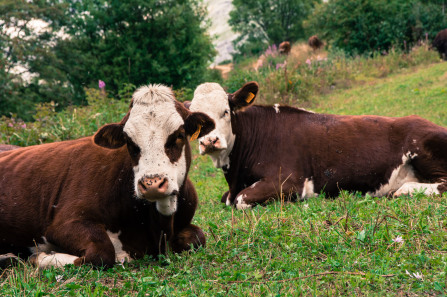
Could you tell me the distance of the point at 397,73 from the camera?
21.7 meters

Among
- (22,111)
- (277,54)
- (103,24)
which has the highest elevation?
(103,24)

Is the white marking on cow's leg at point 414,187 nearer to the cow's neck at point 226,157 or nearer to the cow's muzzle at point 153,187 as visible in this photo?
the cow's neck at point 226,157

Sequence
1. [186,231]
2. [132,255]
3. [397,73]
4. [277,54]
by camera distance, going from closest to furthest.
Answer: [132,255] < [186,231] < [397,73] < [277,54]

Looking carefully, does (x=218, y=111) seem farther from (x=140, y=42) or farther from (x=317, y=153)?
(x=140, y=42)

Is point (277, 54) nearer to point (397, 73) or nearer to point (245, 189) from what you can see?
point (397, 73)

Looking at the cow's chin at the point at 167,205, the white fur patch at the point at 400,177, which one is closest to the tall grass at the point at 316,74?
the white fur patch at the point at 400,177

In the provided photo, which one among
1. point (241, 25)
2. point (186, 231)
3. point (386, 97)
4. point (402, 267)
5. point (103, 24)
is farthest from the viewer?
point (241, 25)

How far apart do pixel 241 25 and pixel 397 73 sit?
1827 inches

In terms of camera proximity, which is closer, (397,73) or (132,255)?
(132,255)

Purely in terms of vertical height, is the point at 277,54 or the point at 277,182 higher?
the point at 277,54

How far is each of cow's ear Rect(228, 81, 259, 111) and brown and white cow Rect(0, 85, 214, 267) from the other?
2.90m

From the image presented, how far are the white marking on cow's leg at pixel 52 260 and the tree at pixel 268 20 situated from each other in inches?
2366

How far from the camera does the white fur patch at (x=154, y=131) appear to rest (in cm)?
386

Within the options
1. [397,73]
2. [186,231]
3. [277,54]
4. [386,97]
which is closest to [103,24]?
[277,54]
